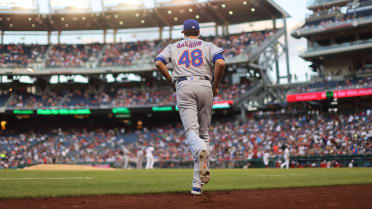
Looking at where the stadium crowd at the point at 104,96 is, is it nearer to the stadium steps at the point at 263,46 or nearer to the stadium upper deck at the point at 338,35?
the stadium steps at the point at 263,46

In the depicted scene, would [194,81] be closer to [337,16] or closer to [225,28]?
[337,16]

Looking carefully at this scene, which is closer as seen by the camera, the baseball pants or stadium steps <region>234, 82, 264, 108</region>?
the baseball pants

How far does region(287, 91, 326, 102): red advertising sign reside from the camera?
A: 3425 cm

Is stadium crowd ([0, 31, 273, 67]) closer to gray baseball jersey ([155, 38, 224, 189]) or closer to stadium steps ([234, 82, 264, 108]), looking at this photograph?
stadium steps ([234, 82, 264, 108])

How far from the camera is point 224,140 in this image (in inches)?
1420

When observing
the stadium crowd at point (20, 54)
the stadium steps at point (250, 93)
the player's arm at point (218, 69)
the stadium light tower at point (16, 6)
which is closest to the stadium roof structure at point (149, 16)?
the stadium light tower at point (16, 6)

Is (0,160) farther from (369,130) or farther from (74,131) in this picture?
(369,130)

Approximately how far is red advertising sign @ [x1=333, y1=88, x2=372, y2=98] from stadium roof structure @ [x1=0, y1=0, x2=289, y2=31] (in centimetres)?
1229

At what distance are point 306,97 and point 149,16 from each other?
64.5ft

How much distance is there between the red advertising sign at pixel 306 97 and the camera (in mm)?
34250

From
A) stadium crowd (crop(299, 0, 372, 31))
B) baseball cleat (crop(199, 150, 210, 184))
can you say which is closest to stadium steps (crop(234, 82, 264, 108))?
stadium crowd (crop(299, 0, 372, 31))

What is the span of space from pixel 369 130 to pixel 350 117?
3.42 metres

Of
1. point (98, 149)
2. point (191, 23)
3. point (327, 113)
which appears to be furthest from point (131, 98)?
point (191, 23)

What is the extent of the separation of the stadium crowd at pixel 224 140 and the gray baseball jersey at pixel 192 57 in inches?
897
